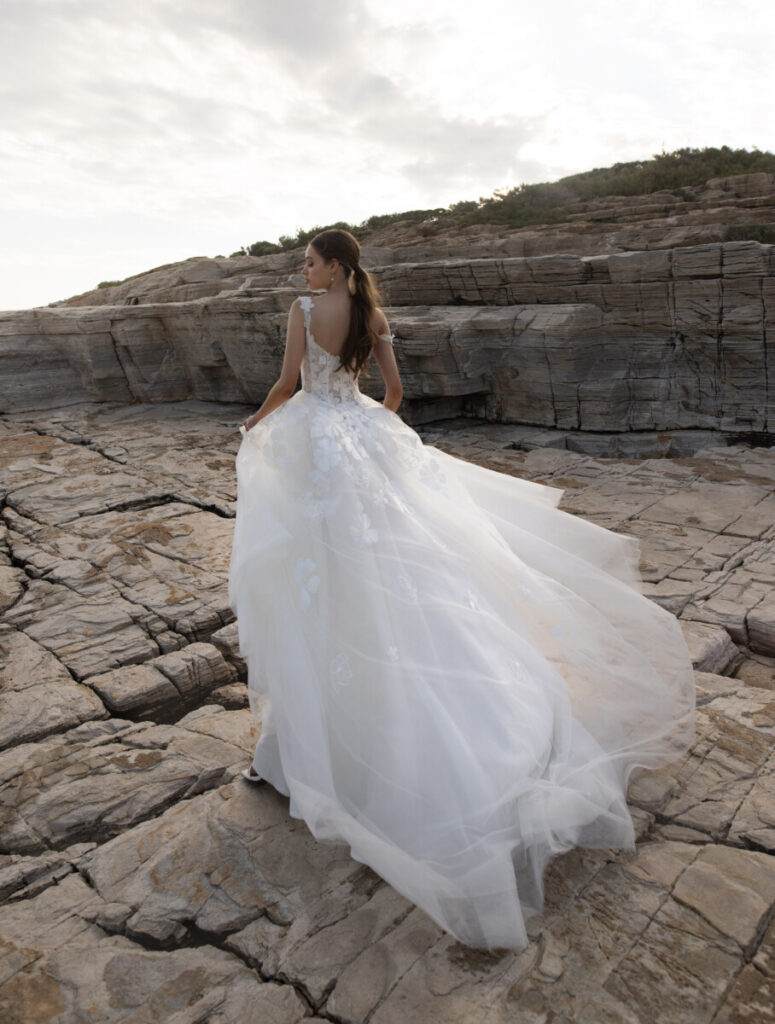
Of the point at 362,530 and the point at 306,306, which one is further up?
the point at 306,306

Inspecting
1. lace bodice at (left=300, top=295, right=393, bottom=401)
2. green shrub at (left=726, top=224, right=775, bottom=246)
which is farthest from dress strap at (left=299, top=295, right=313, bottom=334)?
green shrub at (left=726, top=224, right=775, bottom=246)

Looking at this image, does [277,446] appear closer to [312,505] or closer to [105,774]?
[312,505]

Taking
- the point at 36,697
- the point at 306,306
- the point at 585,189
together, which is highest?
the point at 585,189

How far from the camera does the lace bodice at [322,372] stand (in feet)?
→ 9.02

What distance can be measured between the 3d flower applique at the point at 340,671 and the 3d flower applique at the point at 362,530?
39cm

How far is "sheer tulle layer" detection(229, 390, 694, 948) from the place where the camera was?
1979 mm

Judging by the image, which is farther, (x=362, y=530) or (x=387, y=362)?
(x=387, y=362)

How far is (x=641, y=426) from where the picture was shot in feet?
25.4

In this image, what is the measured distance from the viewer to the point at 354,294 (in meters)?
2.75

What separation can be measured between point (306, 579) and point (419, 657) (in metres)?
0.47

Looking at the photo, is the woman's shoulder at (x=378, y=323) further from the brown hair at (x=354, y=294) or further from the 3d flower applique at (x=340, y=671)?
the 3d flower applique at (x=340, y=671)

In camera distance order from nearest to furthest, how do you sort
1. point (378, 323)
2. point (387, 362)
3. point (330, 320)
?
point (330, 320) < point (378, 323) < point (387, 362)

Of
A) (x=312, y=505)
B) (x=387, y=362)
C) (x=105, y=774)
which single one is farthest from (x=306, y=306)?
(x=105, y=774)

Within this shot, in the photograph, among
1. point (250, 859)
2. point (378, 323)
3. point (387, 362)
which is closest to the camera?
point (250, 859)
